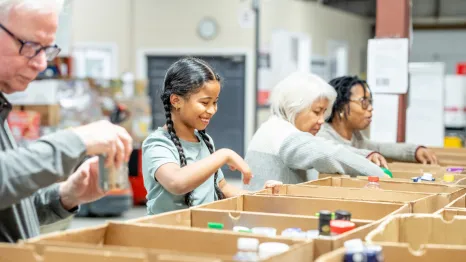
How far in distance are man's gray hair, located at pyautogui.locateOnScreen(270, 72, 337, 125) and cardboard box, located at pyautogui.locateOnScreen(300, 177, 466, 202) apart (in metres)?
0.48

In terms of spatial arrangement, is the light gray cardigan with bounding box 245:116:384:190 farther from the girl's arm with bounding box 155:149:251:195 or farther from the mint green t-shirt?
the girl's arm with bounding box 155:149:251:195

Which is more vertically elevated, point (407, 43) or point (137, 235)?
point (407, 43)

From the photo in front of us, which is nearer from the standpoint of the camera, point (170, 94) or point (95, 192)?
point (95, 192)

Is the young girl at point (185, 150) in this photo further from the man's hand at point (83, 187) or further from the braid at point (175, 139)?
the man's hand at point (83, 187)

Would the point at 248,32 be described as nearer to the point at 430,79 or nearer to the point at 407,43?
the point at 430,79

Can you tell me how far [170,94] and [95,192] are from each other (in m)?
1.04

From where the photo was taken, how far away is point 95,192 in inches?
76.0

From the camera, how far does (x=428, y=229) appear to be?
2.07 meters

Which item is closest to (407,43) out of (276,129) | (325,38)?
(276,129)

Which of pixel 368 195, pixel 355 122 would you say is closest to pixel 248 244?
pixel 368 195

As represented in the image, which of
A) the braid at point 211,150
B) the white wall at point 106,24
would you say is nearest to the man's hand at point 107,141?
the braid at point 211,150

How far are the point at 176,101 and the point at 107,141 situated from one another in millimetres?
1263

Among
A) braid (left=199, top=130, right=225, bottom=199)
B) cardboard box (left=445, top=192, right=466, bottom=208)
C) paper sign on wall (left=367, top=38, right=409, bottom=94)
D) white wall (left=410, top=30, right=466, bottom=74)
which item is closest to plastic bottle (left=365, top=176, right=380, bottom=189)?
cardboard box (left=445, top=192, right=466, bottom=208)

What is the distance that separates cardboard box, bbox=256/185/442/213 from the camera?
260 cm
